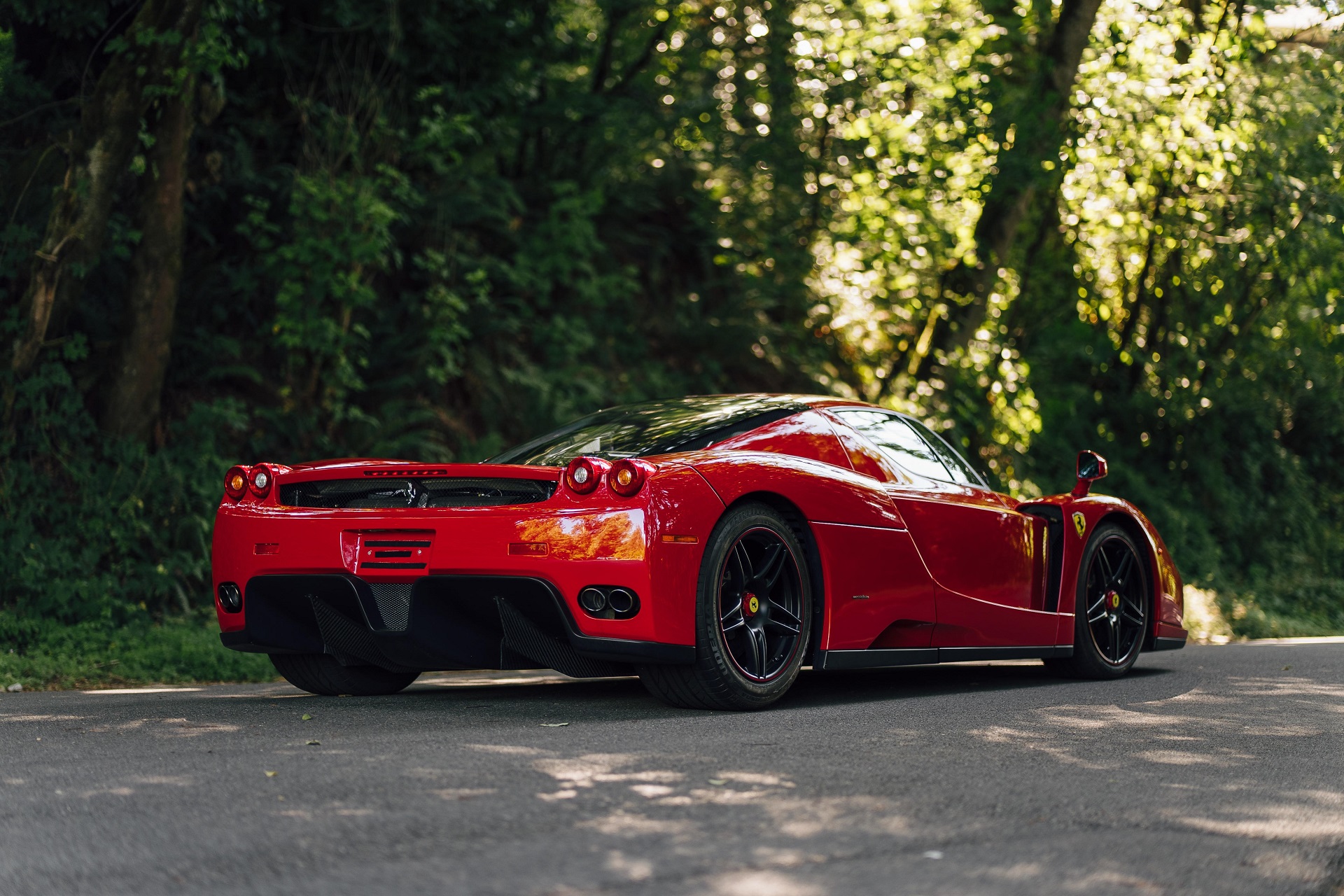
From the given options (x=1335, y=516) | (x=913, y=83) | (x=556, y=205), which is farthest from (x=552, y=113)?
(x=1335, y=516)

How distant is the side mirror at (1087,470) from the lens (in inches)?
292

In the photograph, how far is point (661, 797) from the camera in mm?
3742

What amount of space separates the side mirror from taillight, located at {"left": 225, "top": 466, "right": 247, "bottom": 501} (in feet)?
13.6

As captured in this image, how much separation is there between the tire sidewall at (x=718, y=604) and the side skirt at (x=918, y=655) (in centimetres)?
13

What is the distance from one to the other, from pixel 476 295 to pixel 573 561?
8.32 meters

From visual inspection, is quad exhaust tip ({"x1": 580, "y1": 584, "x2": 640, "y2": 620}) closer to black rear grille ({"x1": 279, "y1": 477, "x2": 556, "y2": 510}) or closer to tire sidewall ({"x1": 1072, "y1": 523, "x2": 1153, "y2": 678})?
black rear grille ({"x1": 279, "y1": 477, "x2": 556, "y2": 510})

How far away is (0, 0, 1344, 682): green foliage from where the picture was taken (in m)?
9.92

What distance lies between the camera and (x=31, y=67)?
410 inches

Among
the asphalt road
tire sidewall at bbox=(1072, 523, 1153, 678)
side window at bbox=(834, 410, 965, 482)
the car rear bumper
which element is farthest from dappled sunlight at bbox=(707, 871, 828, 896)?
tire sidewall at bbox=(1072, 523, 1153, 678)

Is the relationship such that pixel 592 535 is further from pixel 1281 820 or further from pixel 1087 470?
pixel 1087 470

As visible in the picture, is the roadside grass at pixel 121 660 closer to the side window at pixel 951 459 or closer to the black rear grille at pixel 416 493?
the black rear grille at pixel 416 493

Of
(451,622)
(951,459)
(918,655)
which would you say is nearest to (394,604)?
(451,622)

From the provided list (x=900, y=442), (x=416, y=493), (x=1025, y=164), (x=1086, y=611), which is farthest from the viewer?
(x=1025, y=164)

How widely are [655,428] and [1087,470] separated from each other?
2.68 m
